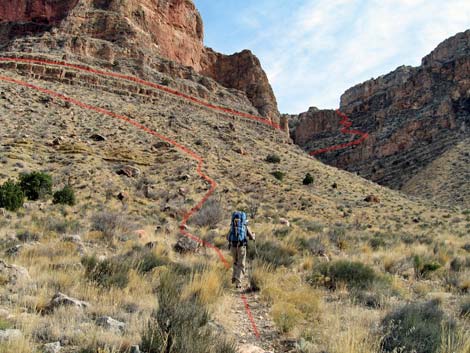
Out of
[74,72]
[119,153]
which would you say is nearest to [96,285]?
[119,153]

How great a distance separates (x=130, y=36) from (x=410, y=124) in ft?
161

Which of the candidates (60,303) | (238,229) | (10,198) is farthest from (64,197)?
(60,303)

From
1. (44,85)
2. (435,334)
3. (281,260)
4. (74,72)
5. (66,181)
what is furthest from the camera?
→ (74,72)

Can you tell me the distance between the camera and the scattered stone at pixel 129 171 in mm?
24844

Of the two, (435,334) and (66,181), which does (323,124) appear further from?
(435,334)

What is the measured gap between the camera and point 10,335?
136 inches

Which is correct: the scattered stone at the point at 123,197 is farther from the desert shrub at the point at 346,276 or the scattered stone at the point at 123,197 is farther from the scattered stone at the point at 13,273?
→ the scattered stone at the point at 13,273

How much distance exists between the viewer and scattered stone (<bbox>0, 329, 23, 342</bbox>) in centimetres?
339

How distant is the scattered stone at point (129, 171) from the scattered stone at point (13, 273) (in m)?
19.3

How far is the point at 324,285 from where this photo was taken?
760 centimetres

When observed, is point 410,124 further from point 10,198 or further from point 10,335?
point 10,335

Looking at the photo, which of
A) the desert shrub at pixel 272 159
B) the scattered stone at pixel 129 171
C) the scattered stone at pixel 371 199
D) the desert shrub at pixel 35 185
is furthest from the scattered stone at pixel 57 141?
the scattered stone at pixel 371 199

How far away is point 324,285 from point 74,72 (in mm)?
40250

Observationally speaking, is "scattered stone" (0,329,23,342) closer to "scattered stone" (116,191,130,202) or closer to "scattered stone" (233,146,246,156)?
"scattered stone" (116,191,130,202)
